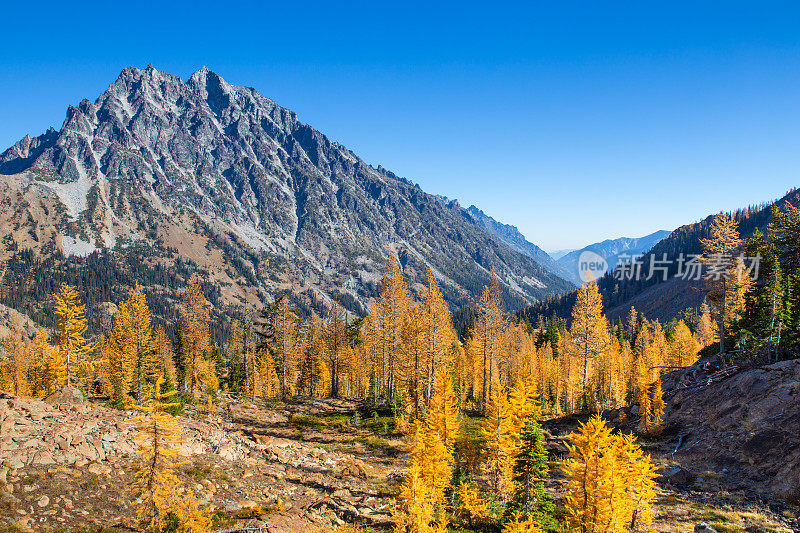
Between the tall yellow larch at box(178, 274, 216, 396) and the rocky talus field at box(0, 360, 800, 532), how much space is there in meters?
22.5

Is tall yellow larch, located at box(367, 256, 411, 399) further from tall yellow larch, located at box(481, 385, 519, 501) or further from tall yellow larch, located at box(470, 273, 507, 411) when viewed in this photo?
tall yellow larch, located at box(481, 385, 519, 501)

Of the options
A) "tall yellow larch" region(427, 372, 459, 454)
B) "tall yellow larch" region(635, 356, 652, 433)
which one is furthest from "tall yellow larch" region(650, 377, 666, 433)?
"tall yellow larch" region(427, 372, 459, 454)

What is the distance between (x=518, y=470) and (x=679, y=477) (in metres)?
14.1

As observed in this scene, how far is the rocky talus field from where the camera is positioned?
49.3 feet

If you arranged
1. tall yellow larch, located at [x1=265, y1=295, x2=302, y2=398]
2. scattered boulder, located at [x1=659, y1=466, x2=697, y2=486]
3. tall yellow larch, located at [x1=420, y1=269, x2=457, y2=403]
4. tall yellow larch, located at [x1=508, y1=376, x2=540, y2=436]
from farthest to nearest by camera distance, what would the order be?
1. tall yellow larch, located at [x1=265, y1=295, x2=302, y2=398]
2. tall yellow larch, located at [x1=420, y1=269, x2=457, y2=403]
3. scattered boulder, located at [x1=659, y1=466, x2=697, y2=486]
4. tall yellow larch, located at [x1=508, y1=376, x2=540, y2=436]

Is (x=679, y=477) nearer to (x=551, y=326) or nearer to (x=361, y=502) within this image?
(x=361, y=502)

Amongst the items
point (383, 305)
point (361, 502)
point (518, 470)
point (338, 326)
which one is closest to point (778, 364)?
point (518, 470)

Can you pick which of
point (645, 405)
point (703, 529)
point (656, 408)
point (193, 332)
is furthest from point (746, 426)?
point (193, 332)

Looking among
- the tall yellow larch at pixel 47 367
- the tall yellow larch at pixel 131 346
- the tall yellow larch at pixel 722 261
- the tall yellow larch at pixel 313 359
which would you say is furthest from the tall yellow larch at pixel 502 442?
the tall yellow larch at pixel 313 359

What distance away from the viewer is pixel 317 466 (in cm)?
2555

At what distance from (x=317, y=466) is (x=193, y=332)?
36.6 meters

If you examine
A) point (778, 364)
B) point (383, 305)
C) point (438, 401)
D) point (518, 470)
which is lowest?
point (518, 470)

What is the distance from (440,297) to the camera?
37594 millimetres

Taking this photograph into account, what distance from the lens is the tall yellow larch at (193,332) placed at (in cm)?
5191
